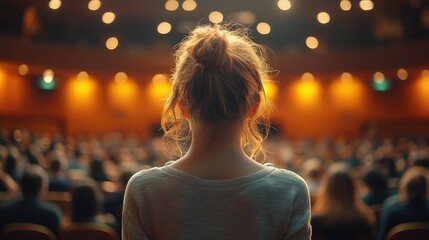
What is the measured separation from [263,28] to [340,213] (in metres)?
19.8

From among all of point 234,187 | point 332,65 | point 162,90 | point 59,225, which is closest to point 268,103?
point 234,187

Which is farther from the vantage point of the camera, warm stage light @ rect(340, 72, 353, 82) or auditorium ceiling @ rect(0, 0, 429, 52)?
warm stage light @ rect(340, 72, 353, 82)

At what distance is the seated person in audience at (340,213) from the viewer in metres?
4.14

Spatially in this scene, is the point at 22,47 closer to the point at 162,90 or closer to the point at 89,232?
the point at 162,90

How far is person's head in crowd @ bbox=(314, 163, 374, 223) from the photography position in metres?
4.25

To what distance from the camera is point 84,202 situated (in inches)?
183

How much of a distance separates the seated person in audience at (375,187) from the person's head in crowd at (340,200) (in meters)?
1.33

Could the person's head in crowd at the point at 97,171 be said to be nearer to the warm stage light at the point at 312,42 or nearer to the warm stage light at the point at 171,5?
the warm stage light at the point at 171,5

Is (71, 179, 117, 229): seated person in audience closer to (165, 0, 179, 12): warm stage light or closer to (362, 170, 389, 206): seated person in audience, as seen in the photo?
(362, 170, 389, 206): seated person in audience

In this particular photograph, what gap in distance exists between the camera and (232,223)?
1341 millimetres

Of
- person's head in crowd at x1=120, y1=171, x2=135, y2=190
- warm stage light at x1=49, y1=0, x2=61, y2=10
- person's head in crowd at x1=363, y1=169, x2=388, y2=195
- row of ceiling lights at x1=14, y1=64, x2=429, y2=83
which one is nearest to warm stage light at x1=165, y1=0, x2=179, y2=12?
row of ceiling lights at x1=14, y1=64, x2=429, y2=83

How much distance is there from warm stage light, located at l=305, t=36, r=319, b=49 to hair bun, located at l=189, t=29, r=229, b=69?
22.5 meters

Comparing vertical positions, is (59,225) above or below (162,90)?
above

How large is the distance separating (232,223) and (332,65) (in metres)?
22.3
